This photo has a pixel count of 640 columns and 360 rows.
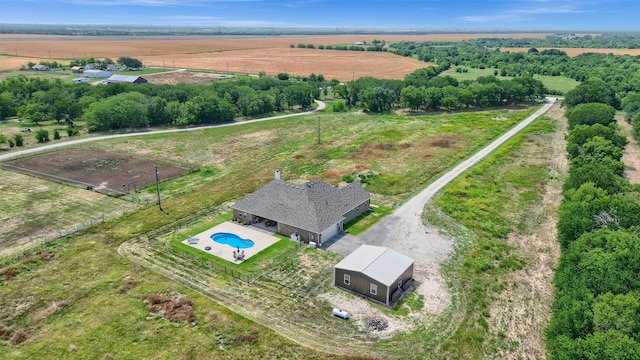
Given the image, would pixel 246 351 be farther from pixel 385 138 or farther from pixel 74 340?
pixel 385 138

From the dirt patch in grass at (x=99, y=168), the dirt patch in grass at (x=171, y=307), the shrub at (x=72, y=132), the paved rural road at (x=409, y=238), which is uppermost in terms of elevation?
the shrub at (x=72, y=132)

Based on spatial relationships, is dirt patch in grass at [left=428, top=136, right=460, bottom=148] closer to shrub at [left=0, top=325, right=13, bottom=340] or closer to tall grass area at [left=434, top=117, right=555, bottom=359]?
tall grass area at [left=434, top=117, right=555, bottom=359]

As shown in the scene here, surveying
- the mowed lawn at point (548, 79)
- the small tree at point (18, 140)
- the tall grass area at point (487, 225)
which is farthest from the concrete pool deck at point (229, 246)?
the mowed lawn at point (548, 79)

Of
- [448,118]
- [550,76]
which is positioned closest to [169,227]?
[448,118]

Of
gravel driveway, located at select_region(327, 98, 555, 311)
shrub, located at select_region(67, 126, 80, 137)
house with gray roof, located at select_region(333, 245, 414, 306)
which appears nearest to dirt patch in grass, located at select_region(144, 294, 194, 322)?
house with gray roof, located at select_region(333, 245, 414, 306)

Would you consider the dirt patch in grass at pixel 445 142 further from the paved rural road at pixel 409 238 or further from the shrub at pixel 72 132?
the shrub at pixel 72 132

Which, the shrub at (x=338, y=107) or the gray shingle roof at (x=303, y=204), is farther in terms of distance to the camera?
the shrub at (x=338, y=107)

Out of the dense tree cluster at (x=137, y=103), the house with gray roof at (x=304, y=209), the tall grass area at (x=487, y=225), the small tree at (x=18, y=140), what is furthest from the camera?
the dense tree cluster at (x=137, y=103)

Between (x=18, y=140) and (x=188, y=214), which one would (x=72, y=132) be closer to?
(x=18, y=140)
